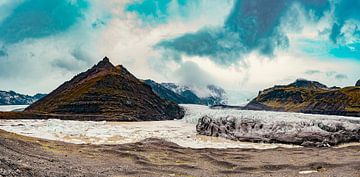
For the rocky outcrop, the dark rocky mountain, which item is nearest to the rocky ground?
the rocky outcrop

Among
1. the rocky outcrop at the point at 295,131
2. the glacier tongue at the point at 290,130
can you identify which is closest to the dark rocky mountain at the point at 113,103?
the glacier tongue at the point at 290,130

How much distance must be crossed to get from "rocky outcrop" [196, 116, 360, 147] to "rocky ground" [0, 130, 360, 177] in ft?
41.3

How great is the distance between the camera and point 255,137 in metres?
67.3

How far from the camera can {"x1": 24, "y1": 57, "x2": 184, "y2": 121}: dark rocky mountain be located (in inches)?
5960

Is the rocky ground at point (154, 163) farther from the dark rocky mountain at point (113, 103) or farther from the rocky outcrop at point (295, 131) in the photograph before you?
the dark rocky mountain at point (113, 103)

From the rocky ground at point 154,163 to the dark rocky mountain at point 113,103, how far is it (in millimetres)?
95780

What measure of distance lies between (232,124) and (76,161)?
41.0m

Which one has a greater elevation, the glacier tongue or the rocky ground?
the glacier tongue

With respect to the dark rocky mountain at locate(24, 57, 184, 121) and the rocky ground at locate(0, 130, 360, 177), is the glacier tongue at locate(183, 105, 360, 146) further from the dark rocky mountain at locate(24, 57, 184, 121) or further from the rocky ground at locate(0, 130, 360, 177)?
the dark rocky mountain at locate(24, 57, 184, 121)

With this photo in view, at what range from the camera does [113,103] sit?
15888 centimetres

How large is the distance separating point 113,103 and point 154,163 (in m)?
121

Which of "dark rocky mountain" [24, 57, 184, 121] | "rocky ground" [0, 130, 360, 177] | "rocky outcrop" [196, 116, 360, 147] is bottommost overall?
"rocky ground" [0, 130, 360, 177]

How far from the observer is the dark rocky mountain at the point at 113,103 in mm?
151375

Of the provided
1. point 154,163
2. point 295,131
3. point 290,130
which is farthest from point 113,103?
point 154,163
